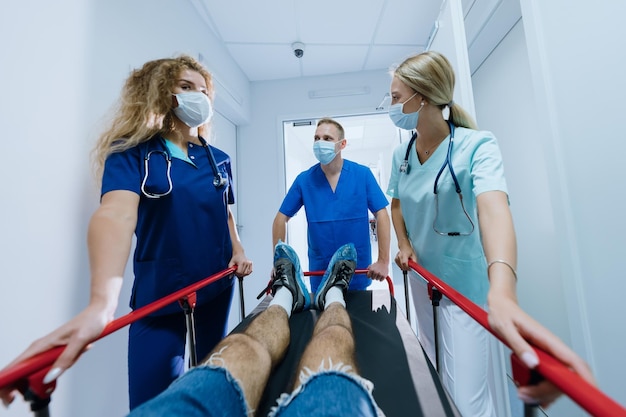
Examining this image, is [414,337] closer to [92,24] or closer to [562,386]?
[562,386]

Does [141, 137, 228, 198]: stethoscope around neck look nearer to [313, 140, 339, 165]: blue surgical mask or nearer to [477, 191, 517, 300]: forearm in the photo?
[313, 140, 339, 165]: blue surgical mask

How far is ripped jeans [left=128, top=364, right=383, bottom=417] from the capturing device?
1.42ft

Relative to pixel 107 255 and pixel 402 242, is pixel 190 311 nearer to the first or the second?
pixel 107 255

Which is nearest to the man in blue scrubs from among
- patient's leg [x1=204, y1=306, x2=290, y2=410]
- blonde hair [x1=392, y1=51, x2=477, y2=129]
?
blonde hair [x1=392, y1=51, x2=477, y2=129]

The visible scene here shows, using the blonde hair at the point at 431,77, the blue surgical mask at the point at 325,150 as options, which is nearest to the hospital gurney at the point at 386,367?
the blonde hair at the point at 431,77

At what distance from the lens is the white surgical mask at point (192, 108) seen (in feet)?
3.26

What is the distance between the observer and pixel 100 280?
23.2 inches

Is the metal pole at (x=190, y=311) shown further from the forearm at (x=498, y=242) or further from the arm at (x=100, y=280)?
the forearm at (x=498, y=242)

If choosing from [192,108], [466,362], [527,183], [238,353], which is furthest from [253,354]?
[527,183]

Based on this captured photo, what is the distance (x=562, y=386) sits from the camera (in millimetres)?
329

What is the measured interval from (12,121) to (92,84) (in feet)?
1.15

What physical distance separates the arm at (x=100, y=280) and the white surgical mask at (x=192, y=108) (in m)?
0.40

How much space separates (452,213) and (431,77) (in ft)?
1.70

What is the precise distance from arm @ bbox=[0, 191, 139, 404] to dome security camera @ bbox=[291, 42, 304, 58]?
1.94 meters
